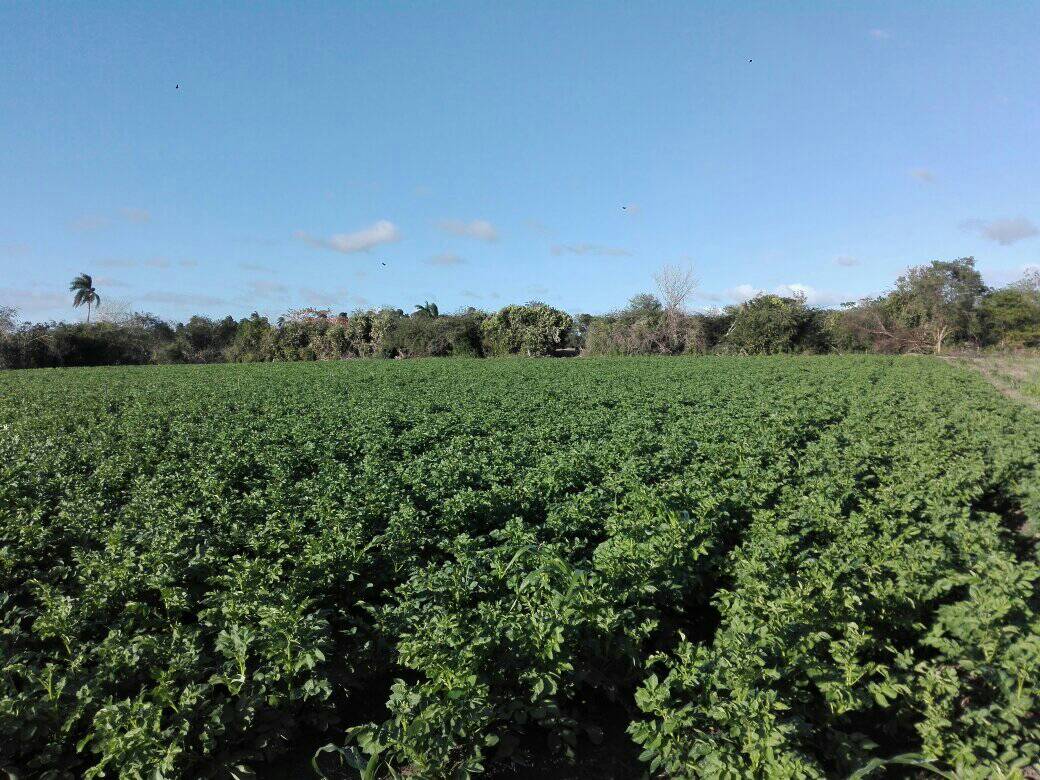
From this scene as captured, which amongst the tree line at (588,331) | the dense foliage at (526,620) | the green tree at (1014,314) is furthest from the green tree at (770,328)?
the dense foliage at (526,620)

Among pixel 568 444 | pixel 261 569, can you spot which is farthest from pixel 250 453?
pixel 261 569

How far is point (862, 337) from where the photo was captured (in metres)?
53.5

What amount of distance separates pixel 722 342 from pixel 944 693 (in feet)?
181

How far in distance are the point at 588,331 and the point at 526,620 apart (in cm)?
5663

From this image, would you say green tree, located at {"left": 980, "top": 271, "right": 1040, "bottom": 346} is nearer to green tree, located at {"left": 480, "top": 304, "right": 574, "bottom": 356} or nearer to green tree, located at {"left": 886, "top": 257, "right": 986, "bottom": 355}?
green tree, located at {"left": 886, "top": 257, "right": 986, "bottom": 355}

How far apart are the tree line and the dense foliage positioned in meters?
49.2

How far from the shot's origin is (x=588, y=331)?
5947 cm

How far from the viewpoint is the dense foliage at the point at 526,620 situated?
3.11m

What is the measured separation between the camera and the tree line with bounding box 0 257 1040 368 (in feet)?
168

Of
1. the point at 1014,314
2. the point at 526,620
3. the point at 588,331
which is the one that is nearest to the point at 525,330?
the point at 588,331

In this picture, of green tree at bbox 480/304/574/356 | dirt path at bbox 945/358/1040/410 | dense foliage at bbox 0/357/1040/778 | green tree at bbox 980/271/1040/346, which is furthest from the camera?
green tree at bbox 480/304/574/356

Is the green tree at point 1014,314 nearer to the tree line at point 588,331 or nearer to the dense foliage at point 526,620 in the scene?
the tree line at point 588,331

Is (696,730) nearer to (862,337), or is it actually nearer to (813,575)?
(813,575)

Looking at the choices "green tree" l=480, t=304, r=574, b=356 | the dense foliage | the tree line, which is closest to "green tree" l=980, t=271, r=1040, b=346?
the tree line
